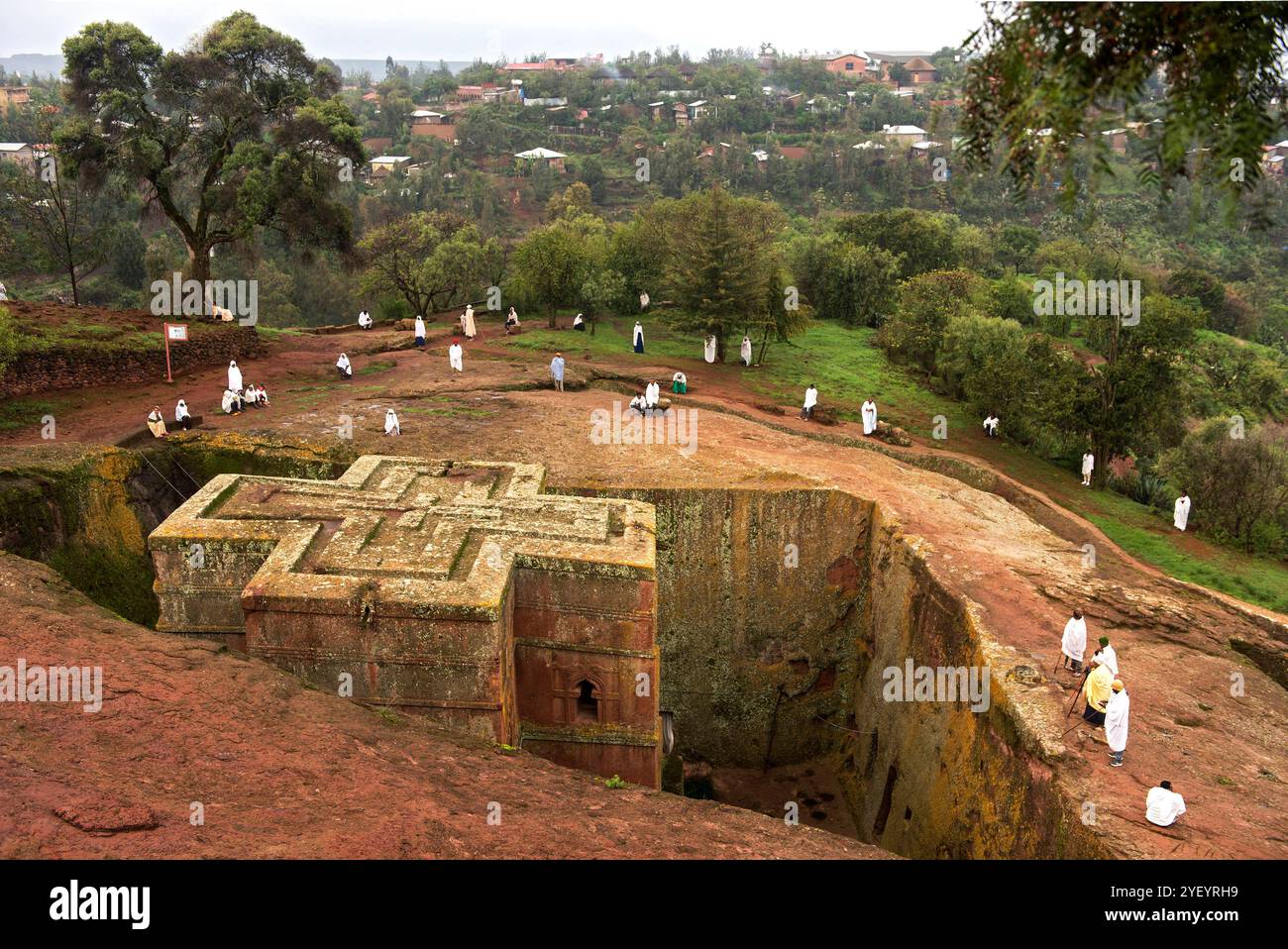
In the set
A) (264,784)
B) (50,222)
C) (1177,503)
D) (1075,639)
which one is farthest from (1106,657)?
(50,222)

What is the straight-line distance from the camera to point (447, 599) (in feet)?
35.3

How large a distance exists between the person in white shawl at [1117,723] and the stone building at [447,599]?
5.40 m

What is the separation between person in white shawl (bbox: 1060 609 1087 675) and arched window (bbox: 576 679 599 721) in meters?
6.12

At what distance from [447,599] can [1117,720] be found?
7392mm

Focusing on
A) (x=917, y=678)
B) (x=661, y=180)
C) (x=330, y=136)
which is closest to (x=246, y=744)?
(x=917, y=678)

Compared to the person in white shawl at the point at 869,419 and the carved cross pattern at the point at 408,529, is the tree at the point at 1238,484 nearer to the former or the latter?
the person in white shawl at the point at 869,419

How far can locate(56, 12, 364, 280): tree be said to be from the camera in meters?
25.9

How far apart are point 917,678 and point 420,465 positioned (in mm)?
8444

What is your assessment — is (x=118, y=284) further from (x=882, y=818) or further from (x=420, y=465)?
(x=882, y=818)

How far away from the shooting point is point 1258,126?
5152mm

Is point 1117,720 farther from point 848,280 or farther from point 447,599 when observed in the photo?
point 848,280

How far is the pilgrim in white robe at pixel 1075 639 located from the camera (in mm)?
11781

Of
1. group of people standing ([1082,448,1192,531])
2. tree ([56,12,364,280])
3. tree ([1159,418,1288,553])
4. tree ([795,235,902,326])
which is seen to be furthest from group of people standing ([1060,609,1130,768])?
tree ([795,235,902,326])

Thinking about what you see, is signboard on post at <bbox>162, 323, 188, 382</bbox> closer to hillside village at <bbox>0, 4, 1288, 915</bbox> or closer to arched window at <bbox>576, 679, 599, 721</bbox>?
hillside village at <bbox>0, 4, 1288, 915</bbox>
